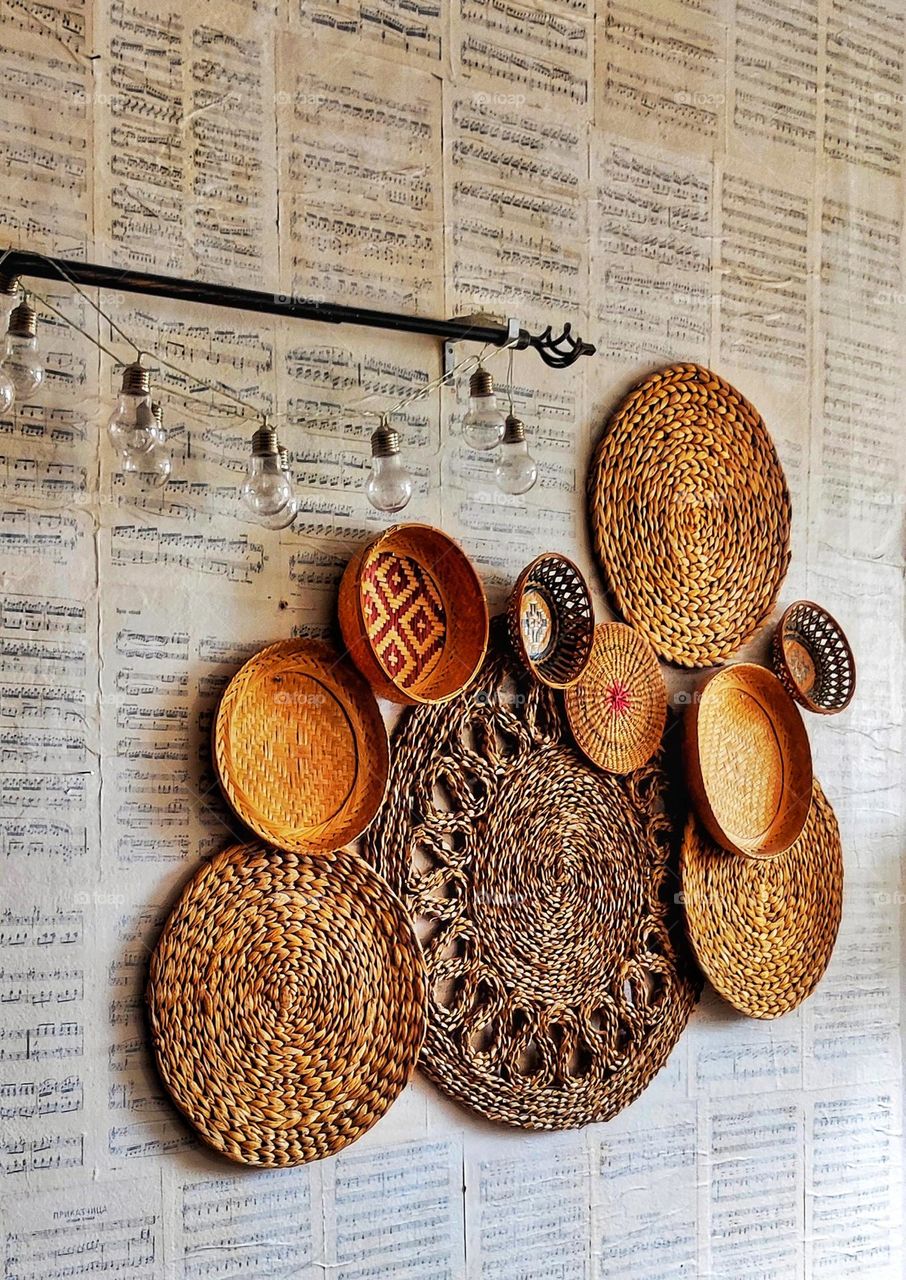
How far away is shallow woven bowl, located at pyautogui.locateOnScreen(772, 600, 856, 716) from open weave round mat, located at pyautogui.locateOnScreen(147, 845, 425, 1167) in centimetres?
74

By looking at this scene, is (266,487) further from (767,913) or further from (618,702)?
(767,913)

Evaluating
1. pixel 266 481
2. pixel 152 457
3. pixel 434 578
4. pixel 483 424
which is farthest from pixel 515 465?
pixel 152 457

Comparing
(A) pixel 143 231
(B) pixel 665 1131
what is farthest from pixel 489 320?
(B) pixel 665 1131

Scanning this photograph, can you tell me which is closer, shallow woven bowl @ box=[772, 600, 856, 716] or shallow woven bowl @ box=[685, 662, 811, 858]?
shallow woven bowl @ box=[685, 662, 811, 858]

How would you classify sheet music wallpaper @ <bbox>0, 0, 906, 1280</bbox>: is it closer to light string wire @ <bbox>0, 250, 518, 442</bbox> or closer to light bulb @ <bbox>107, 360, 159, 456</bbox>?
light string wire @ <bbox>0, 250, 518, 442</bbox>

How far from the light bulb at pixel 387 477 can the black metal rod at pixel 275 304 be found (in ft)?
0.52

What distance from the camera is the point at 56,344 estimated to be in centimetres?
147

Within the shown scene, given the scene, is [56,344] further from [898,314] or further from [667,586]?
[898,314]

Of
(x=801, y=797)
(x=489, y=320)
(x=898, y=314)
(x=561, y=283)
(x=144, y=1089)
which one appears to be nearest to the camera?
(x=144, y=1089)

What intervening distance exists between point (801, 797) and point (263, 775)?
796 millimetres

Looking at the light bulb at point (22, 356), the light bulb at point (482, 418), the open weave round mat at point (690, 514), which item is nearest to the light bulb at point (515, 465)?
the light bulb at point (482, 418)

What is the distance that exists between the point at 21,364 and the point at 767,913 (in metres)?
1.21

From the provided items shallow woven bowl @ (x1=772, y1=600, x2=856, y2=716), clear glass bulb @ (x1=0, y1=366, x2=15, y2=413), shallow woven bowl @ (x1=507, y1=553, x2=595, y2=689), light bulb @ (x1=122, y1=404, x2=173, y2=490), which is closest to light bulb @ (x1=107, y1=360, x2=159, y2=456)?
light bulb @ (x1=122, y1=404, x2=173, y2=490)

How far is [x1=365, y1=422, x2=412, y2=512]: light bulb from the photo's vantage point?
1511 mm
